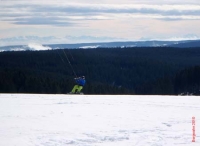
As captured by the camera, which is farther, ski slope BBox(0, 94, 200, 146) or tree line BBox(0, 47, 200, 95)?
tree line BBox(0, 47, 200, 95)

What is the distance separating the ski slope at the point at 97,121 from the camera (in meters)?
12.7

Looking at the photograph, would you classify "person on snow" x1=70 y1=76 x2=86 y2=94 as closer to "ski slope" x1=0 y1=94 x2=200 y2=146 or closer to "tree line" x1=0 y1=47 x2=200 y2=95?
"ski slope" x1=0 y1=94 x2=200 y2=146

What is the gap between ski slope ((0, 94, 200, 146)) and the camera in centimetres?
1269

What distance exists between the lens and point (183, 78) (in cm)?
7581

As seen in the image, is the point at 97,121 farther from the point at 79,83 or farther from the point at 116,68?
the point at 116,68

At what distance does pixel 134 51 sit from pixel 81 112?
140347 millimetres

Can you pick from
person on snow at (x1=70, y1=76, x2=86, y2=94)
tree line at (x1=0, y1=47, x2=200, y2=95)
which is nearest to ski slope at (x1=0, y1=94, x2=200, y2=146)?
person on snow at (x1=70, y1=76, x2=86, y2=94)

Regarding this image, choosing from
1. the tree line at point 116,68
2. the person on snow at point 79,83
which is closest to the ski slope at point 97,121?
the person on snow at point 79,83

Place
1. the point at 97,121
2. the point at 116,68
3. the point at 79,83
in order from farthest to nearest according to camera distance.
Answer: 1. the point at 116,68
2. the point at 79,83
3. the point at 97,121

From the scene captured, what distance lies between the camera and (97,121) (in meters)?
15.2

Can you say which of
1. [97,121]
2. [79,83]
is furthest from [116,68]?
[97,121]

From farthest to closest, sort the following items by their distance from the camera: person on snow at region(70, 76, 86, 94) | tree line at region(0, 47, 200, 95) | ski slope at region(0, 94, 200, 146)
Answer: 1. tree line at region(0, 47, 200, 95)
2. person on snow at region(70, 76, 86, 94)
3. ski slope at region(0, 94, 200, 146)

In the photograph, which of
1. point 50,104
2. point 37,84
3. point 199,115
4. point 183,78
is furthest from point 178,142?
point 183,78

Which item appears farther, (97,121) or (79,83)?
(79,83)
